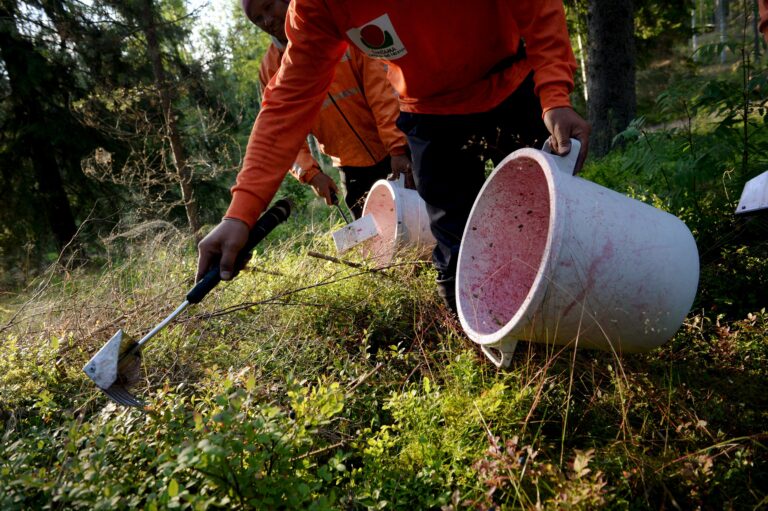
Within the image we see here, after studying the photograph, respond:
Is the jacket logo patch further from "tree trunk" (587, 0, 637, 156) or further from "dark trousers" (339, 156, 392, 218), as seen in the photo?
"tree trunk" (587, 0, 637, 156)

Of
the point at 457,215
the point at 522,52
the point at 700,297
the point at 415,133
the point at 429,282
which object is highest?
the point at 522,52

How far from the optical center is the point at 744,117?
247 centimetres

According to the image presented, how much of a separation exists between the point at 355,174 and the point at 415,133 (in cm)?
151

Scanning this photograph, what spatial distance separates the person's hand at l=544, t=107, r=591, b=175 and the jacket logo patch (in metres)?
0.62

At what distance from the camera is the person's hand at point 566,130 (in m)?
1.62

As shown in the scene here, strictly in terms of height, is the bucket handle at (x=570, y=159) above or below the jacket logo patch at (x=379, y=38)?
below

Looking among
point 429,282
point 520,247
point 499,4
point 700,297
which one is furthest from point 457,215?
point 700,297

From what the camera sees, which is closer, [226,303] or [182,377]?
[182,377]

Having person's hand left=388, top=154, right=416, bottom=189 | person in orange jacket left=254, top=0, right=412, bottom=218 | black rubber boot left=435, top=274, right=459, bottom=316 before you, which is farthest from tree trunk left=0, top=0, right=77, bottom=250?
black rubber boot left=435, top=274, right=459, bottom=316

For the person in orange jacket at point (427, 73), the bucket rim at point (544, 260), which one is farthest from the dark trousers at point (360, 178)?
the bucket rim at point (544, 260)

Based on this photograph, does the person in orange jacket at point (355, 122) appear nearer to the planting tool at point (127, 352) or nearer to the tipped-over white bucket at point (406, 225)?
the tipped-over white bucket at point (406, 225)

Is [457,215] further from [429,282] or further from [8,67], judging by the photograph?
[8,67]

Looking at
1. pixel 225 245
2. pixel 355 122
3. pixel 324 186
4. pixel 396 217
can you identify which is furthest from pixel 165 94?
pixel 225 245

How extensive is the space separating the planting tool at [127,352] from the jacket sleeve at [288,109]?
0.05 meters
